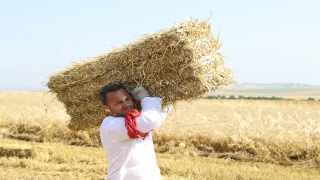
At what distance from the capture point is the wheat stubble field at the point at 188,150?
30.7 ft

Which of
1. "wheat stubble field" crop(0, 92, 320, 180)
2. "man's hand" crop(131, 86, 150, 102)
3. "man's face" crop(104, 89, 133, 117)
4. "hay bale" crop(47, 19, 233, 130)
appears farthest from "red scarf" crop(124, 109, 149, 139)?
"wheat stubble field" crop(0, 92, 320, 180)

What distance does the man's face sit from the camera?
4.08m

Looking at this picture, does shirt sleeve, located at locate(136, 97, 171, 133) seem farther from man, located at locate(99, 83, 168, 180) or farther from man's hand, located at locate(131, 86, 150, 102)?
man's hand, located at locate(131, 86, 150, 102)

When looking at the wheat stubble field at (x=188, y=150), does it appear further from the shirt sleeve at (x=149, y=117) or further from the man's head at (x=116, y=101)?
the shirt sleeve at (x=149, y=117)

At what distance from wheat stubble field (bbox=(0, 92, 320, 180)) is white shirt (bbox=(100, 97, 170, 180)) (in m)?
3.09

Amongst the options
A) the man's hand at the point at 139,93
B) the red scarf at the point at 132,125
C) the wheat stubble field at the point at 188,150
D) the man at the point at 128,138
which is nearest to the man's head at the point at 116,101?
the man at the point at 128,138

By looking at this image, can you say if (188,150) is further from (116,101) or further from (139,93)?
(116,101)

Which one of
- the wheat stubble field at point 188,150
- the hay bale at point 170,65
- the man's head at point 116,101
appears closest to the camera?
the man's head at point 116,101

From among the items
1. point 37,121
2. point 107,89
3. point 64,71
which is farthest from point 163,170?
point 37,121

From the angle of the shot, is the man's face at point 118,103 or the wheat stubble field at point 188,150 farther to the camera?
the wheat stubble field at point 188,150

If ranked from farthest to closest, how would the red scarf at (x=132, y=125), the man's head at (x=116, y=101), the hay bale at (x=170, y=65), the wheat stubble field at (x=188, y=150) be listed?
the wheat stubble field at (x=188, y=150)
the hay bale at (x=170, y=65)
the man's head at (x=116, y=101)
the red scarf at (x=132, y=125)

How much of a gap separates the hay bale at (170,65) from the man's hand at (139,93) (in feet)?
0.41

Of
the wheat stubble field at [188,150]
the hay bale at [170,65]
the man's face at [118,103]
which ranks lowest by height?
the wheat stubble field at [188,150]

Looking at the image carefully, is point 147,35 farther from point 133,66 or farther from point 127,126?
point 127,126
